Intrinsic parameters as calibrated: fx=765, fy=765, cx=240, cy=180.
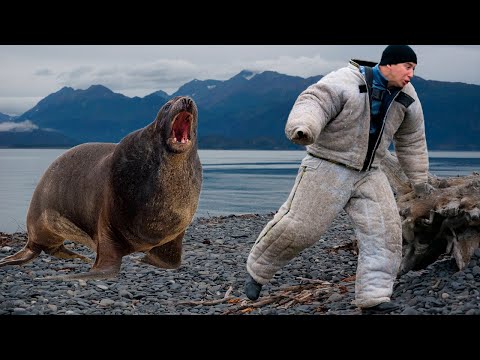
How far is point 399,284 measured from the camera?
4.81 meters

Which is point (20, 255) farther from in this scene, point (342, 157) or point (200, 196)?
point (342, 157)

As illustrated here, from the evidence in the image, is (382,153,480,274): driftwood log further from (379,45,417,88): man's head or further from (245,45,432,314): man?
(379,45,417,88): man's head

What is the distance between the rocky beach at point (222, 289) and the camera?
4.39 metres

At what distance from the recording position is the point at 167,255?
535 cm

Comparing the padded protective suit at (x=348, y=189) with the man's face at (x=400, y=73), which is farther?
the padded protective suit at (x=348, y=189)

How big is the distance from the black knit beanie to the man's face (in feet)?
0.09

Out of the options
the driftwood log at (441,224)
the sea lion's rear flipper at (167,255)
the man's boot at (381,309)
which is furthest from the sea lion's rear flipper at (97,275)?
the driftwood log at (441,224)

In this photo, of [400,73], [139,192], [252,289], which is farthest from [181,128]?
[400,73]

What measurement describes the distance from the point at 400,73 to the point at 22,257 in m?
3.25

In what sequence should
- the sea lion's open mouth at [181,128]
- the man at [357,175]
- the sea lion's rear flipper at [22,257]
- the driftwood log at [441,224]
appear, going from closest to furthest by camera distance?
1. the man at [357,175]
2. the sea lion's open mouth at [181,128]
3. the driftwood log at [441,224]
4. the sea lion's rear flipper at [22,257]

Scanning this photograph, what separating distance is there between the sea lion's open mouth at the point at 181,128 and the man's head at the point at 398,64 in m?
1.19

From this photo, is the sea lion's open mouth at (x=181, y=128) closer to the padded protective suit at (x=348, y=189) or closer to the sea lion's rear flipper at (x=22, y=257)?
the padded protective suit at (x=348, y=189)

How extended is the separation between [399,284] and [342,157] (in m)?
1.13

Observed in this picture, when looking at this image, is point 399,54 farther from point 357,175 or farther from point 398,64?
point 357,175
